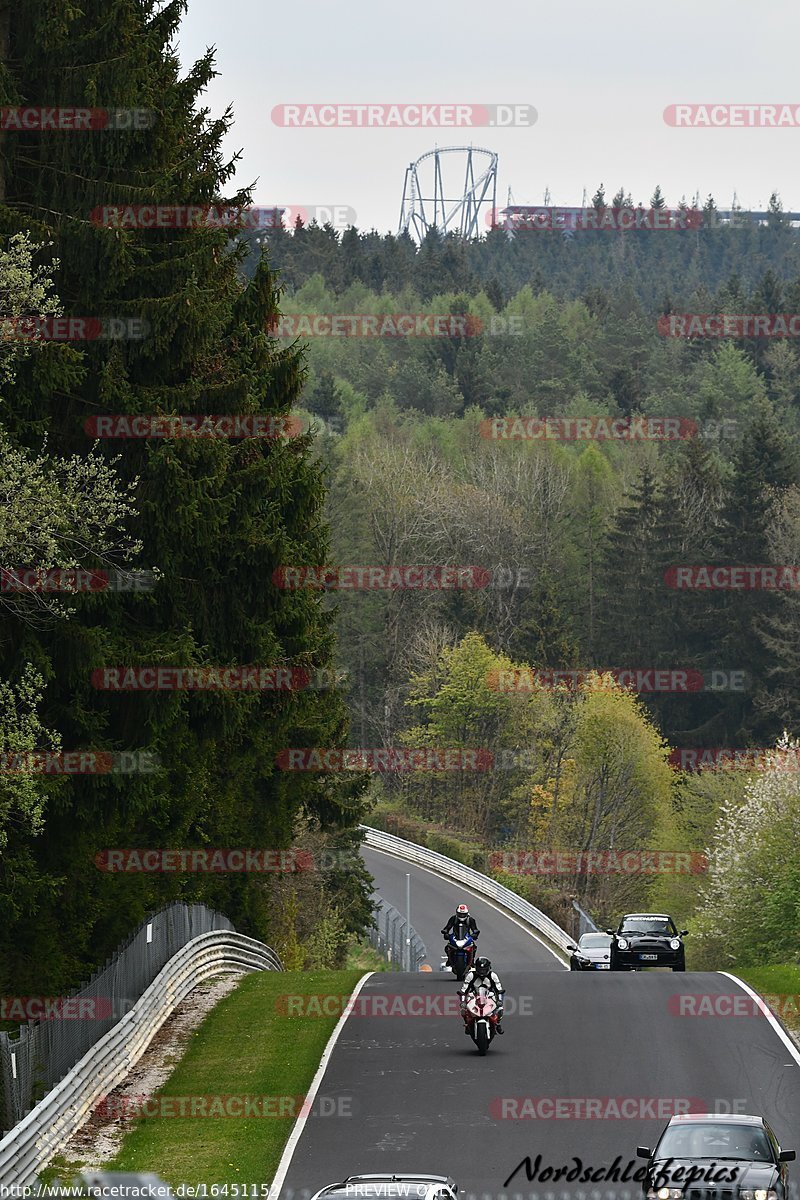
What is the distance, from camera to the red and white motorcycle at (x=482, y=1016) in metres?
23.3

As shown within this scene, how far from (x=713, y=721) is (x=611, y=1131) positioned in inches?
2946

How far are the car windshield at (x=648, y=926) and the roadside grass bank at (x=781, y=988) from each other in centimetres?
240

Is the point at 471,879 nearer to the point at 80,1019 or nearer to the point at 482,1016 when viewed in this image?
the point at 482,1016

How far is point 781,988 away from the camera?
3028 cm

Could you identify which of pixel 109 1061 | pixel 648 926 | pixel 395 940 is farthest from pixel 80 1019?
pixel 395 940

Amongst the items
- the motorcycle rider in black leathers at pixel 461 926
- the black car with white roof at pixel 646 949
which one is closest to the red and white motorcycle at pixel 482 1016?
the motorcycle rider in black leathers at pixel 461 926

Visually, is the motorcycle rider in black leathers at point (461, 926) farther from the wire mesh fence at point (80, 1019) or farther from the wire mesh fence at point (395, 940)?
the wire mesh fence at point (395, 940)

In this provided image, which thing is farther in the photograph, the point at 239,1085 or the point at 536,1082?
the point at 239,1085

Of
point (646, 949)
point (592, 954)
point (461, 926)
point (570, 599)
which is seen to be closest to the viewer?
point (461, 926)

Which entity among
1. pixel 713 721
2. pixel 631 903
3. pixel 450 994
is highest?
pixel 450 994

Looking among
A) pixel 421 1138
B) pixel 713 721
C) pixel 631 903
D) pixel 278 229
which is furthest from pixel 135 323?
pixel 278 229

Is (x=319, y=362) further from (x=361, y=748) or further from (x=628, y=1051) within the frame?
(x=628, y=1051)

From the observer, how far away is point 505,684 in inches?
3403

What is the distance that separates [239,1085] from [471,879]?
2028 inches
